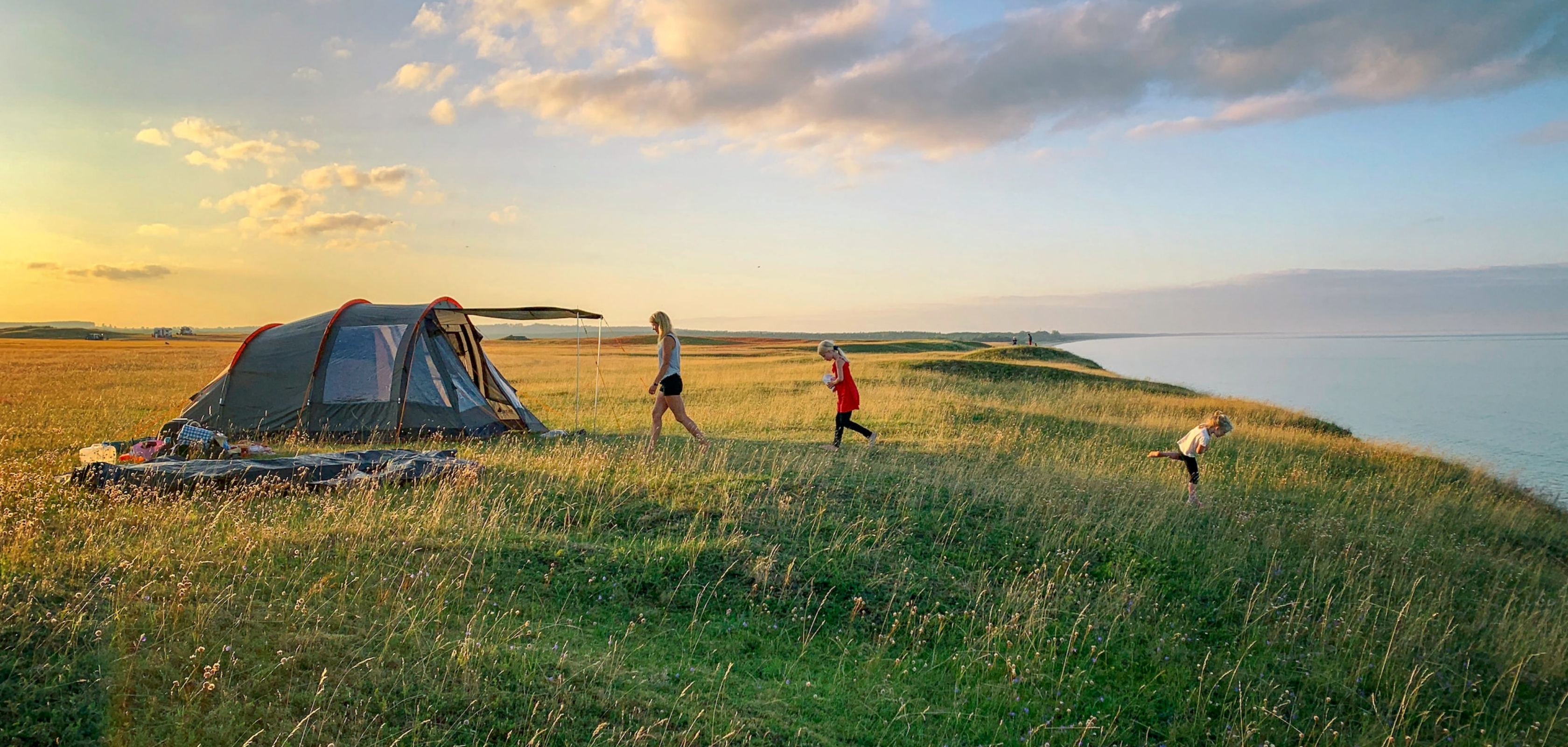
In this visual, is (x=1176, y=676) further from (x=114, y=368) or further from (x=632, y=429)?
(x=114, y=368)

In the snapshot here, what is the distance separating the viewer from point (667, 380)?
12.7m

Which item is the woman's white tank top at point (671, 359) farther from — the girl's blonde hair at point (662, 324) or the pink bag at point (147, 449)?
the pink bag at point (147, 449)

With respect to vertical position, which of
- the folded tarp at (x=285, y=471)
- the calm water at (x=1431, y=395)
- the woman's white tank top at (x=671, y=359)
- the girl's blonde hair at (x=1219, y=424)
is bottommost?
the calm water at (x=1431, y=395)

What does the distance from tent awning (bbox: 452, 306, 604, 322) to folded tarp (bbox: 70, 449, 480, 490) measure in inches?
179

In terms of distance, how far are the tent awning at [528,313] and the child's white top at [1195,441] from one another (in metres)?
10.7

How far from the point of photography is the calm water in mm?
23578

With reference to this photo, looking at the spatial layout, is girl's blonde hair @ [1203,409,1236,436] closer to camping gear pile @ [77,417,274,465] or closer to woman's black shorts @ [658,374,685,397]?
woman's black shorts @ [658,374,685,397]

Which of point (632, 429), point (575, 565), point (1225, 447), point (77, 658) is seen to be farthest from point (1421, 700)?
point (632, 429)

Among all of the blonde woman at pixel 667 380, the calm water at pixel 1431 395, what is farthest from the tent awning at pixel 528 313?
the calm water at pixel 1431 395

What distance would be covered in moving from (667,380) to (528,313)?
13.5 ft

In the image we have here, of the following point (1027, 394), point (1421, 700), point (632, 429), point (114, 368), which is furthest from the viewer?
point (114, 368)

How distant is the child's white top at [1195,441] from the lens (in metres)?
11.5

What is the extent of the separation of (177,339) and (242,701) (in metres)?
100

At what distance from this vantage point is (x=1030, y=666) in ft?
21.1
